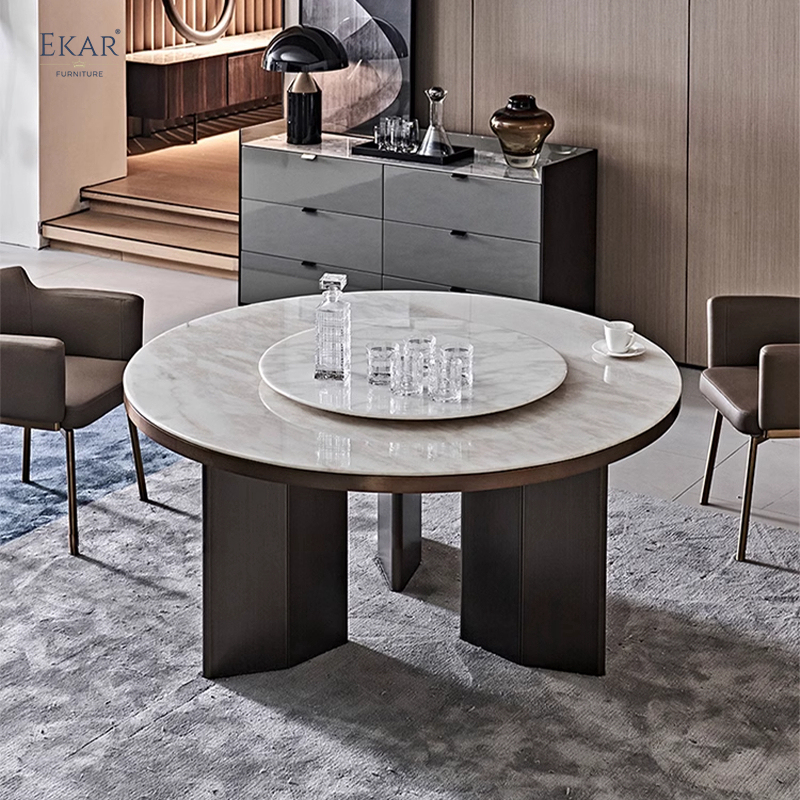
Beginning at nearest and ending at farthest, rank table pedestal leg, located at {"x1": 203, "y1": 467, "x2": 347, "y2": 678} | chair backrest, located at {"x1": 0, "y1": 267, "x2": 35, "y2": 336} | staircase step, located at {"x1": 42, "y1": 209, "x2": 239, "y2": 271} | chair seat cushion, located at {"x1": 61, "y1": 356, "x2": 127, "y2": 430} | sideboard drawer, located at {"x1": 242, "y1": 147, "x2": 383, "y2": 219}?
table pedestal leg, located at {"x1": 203, "y1": 467, "x2": 347, "y2": 678} < chair seat cushion, located at {"x1": 61, "y1": 356, "x2": 127, "y2": 430} < chair backrest, located at {"x1": 0, "y1": 267, "x2": 35, "y2": 336} < sideboard drawer, located at {"x1": 242, "y1": 147, "x2": 383, "y2": 219} < staircase step, located at {"x1": 42, "y1": 209, "x2": 239, "y2": 271}

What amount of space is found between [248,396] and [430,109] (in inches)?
119

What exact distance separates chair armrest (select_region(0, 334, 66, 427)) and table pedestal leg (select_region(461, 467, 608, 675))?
1.23m

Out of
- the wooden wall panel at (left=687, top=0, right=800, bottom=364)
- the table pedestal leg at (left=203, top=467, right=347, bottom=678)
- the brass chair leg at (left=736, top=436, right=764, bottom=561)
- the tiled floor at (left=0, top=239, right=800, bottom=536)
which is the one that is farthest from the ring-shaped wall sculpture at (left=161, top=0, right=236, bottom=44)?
the table pedestal leg at (left=203, top=467, right=347, bottom=678)

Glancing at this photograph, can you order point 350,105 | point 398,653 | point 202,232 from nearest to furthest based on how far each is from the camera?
point 398,653 → point 350,105 → point 202,232

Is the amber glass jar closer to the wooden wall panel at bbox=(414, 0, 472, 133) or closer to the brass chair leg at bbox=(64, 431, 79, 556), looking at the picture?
the wooden wall panel at bbox=(414, 0, 472, 133)

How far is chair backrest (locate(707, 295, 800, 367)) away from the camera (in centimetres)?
402

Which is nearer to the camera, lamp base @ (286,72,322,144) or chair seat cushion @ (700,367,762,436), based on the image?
chair seat cushion @ (700,367,762,436)

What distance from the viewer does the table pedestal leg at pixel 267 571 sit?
9.86 ft

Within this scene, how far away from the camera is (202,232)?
715cm

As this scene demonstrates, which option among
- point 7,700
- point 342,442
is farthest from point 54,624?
point 342,442

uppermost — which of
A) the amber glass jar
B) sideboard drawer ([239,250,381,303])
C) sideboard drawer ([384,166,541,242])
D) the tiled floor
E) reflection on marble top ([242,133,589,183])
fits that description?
the amber glass jar

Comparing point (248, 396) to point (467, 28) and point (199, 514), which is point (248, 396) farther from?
point (467, 28)

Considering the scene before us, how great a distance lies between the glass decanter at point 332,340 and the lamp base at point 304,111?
2.94m

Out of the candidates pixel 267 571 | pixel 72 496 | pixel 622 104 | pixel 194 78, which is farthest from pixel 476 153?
pixel 194 78
